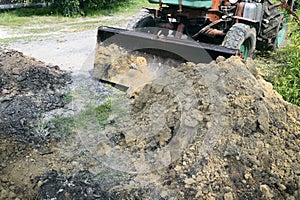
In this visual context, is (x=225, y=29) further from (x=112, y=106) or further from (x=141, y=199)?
(x=141, y=199)

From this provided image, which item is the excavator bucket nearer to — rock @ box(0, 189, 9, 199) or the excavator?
the excavator

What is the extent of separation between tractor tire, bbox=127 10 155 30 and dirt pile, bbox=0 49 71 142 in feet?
4.92

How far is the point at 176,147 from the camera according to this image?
11.6 ft

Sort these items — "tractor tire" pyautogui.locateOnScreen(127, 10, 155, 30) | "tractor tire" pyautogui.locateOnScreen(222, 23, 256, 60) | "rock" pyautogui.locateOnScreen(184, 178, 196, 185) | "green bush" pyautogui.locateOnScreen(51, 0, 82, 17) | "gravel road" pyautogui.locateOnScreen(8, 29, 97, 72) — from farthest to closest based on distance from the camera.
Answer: "green bush" pyautogui.locateOnScreen(51, 0, 82, 17), "gravel road" pyautogui.locateOnScreen(8, 29, 97, 72), "tractor tire" pyautogui.locateOnScreen(127, 10, 155, 30), "tractor tire" pyautogui.locateOnScreen(222, 23, 256, 60), "rock" pyautogui.locateOnScreen(184, 178, 196, 185)

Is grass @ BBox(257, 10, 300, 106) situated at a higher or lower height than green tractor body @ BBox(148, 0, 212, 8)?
lower

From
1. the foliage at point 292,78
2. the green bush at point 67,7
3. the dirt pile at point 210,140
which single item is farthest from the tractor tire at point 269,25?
the green bush at point 67,7

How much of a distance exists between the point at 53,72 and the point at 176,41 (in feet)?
7.39

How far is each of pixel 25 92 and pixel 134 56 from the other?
1732 millimetres

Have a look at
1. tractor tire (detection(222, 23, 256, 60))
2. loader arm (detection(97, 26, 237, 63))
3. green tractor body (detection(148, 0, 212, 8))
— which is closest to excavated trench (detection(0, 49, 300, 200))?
loader arm (detection(97, 26, 237, 63))

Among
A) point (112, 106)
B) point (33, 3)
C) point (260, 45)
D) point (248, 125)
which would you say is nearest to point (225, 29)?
point (260, 45)

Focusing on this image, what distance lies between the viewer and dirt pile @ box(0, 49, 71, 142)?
4.32 meters

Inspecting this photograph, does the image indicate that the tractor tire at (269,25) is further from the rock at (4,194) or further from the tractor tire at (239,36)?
the rock at (4,194)

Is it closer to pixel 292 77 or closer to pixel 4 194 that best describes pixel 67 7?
pixel 292 77

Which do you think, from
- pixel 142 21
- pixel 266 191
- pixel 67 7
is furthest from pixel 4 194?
pixel 67 7
